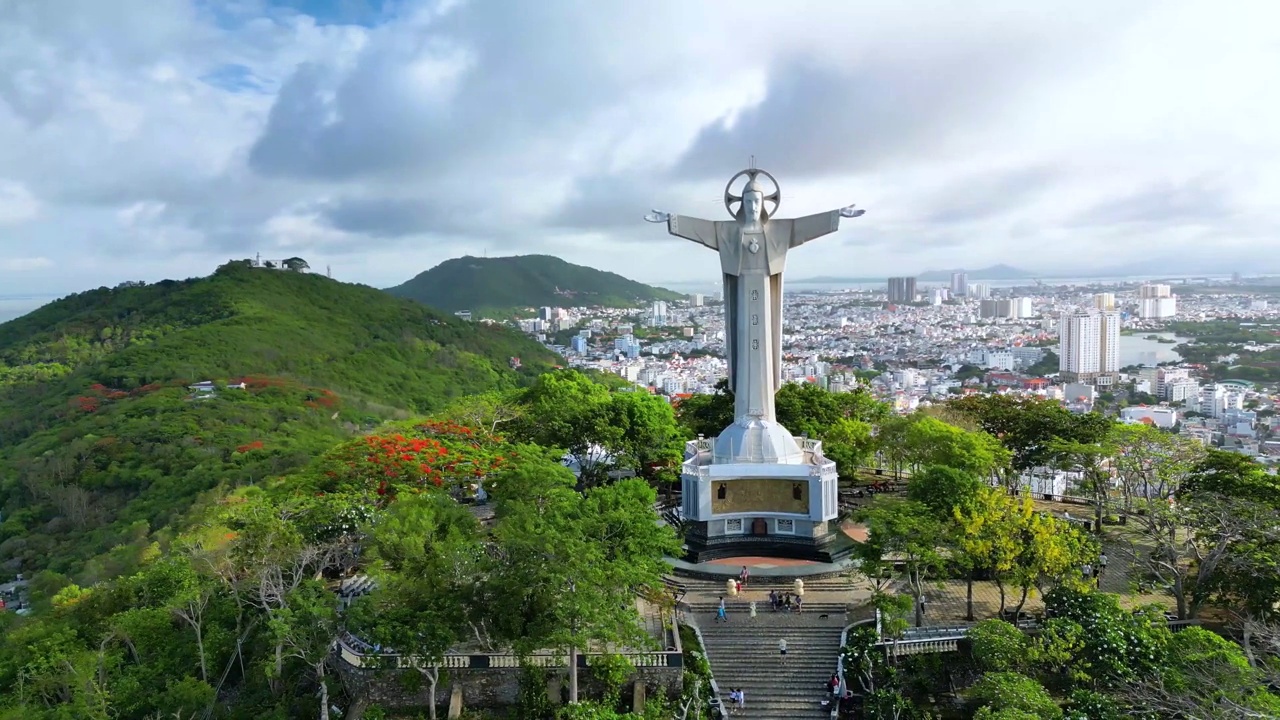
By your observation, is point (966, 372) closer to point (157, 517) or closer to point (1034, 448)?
point (1034, 448)

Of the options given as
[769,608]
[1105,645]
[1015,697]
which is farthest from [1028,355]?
[1015,697]

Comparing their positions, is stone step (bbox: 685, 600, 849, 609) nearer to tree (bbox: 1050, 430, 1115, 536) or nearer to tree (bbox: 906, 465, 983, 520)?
tree (bbox: 906, 465, 983, 520)

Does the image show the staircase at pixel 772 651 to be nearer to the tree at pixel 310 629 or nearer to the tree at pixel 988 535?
the tree at pixel 988 535

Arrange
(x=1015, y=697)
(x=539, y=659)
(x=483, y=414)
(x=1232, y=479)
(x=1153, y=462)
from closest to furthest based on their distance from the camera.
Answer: (x=1015, y=697)
(x=539, y=659)
(x=1232, y=479)
(x=1153, y=462)
(x=483, y=414)

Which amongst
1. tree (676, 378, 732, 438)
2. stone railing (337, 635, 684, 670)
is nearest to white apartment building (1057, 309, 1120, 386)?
tree (676, 378, 732, 438)

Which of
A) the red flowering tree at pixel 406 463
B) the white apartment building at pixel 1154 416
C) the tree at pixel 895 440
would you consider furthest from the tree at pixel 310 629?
the white apartment building at pixel 1154 416

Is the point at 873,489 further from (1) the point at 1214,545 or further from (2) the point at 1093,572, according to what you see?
(1) the point at 1214,545
